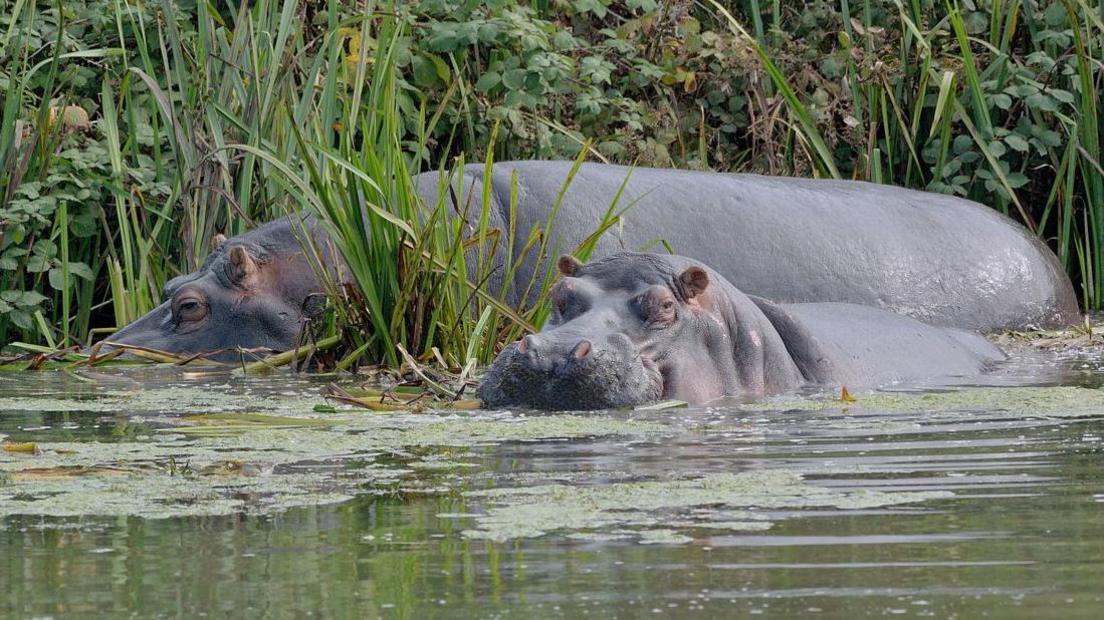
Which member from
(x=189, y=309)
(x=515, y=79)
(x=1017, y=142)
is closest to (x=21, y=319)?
(x=189, y=309)

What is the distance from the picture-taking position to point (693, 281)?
18.8 feet

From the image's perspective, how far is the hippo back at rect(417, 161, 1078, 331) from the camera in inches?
315

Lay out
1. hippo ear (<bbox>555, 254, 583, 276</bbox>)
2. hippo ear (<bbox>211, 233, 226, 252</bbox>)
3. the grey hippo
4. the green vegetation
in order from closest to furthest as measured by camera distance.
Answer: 1. hippo ear (<bbox>555, 254, 583, 276</bbox>)
2. the green vegetation
3. the grey hippo
4. hippo ear (<bbox>211, 233, 226, 252</bbox>)

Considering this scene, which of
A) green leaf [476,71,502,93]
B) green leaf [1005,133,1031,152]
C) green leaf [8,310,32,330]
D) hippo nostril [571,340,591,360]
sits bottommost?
green leaf [8,310,32,330]

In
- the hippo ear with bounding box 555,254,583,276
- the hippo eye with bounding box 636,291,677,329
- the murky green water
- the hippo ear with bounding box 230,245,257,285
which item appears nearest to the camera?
the murky green water

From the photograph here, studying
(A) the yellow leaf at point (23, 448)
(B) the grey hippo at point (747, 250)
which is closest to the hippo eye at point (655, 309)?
(A) the yellow leaf at point (23, 448)

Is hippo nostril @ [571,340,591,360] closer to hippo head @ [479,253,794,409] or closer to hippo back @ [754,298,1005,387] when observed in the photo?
hippo head @ [479,253,794,409]

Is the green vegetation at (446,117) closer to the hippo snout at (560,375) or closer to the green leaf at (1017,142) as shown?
the green leaf at (1017,142)

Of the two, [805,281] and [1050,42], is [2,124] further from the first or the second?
[1050,42]

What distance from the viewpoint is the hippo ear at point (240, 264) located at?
25.1 feet

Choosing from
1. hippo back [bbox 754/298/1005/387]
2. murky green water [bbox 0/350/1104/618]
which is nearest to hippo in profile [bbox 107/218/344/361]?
hippo back [bbox 754/298/1005/387]

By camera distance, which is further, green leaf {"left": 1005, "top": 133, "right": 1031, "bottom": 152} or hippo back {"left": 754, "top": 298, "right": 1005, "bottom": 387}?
green leaf {"left": 1005, "top": 133, "right": 1031, "bottom": 152}

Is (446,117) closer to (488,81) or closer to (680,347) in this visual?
(488,81)

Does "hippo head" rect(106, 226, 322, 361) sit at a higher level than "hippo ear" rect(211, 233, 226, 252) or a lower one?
lower
